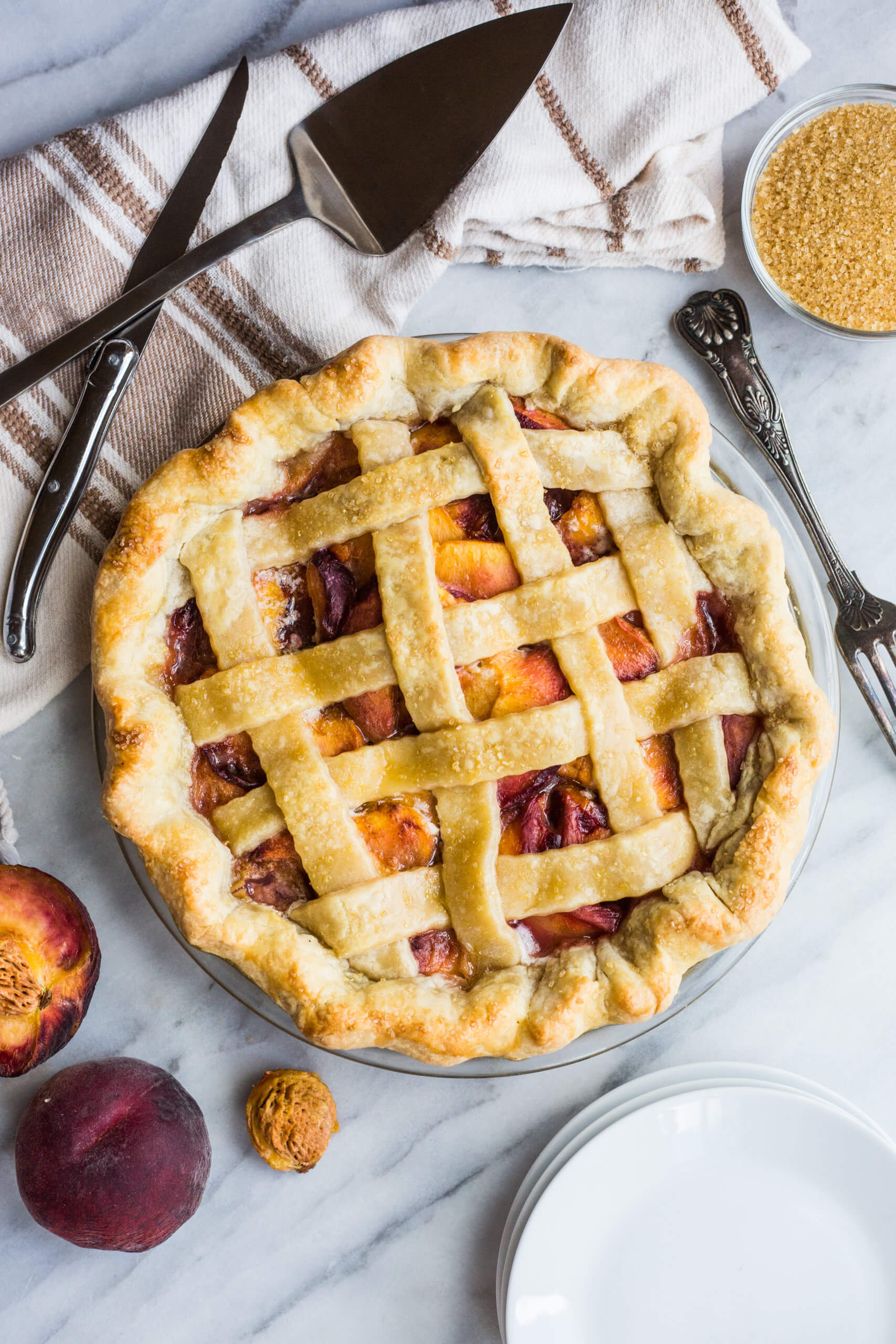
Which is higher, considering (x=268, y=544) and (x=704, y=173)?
(x=268, y=544)

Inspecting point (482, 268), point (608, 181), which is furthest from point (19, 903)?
point (608, 181)

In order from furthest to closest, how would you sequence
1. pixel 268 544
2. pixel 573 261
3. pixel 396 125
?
pixel 573 261 → pixel 396 125 → pixel 268 544


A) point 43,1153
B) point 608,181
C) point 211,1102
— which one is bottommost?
point 211,1102

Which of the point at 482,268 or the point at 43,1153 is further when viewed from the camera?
the point at 482,268

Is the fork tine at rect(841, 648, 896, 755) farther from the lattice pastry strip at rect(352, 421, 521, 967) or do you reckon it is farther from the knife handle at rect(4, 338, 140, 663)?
the knife handle at rect(4, 338, 140, 663)

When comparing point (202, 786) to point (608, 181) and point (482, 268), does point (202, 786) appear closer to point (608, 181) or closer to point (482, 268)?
point (482, 268)

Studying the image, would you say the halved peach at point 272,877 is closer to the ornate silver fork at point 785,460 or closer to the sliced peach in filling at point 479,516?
the sliced peach in filling at point 479,516

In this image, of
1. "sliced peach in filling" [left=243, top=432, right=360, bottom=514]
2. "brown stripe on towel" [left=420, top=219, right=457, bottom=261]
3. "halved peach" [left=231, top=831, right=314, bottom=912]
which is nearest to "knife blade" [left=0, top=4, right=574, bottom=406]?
"brown stripe on towel" [left=420, top=219, right=457, bottom=261]

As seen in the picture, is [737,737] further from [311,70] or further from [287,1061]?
[311,70]
